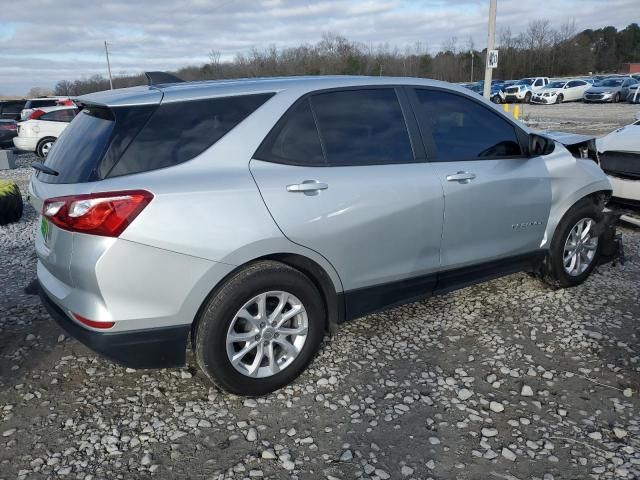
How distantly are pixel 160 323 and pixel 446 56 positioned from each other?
79.7 meters

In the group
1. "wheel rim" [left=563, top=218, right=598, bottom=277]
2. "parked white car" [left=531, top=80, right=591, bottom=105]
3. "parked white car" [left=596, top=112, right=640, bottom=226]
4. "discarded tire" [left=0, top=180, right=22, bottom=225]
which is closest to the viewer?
"wheel rim" [left=563, top=218, right=598, bottom=277]

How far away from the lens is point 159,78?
11.3 feet

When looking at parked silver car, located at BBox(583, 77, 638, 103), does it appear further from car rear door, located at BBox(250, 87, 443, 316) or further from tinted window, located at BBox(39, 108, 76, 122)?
car rear door, located at BBox(250, 87, 443, 316)

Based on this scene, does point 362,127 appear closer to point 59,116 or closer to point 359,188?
point 359,188

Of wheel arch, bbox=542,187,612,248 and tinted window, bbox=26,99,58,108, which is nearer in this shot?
wheel arch, bbox=542,187,612,248

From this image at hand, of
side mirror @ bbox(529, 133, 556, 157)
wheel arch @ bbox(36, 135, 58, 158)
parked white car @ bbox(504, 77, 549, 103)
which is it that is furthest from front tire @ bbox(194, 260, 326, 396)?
parked white car @ bbox(504, 77, 549, 103)

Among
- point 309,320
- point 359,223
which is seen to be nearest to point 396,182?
point 359,223

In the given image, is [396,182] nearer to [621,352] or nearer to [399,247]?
[399,247]

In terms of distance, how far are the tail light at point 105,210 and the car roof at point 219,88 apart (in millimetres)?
538

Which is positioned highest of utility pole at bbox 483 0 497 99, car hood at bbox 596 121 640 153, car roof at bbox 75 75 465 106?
utility pole at bbox 483 0 497 99

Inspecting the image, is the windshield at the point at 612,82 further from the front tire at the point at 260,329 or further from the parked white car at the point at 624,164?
the front tire at the point at 260,329

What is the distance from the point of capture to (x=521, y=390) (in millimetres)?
3119

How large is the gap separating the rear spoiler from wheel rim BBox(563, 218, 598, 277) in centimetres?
332

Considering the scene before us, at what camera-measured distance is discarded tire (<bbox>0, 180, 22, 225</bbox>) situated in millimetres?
7111
